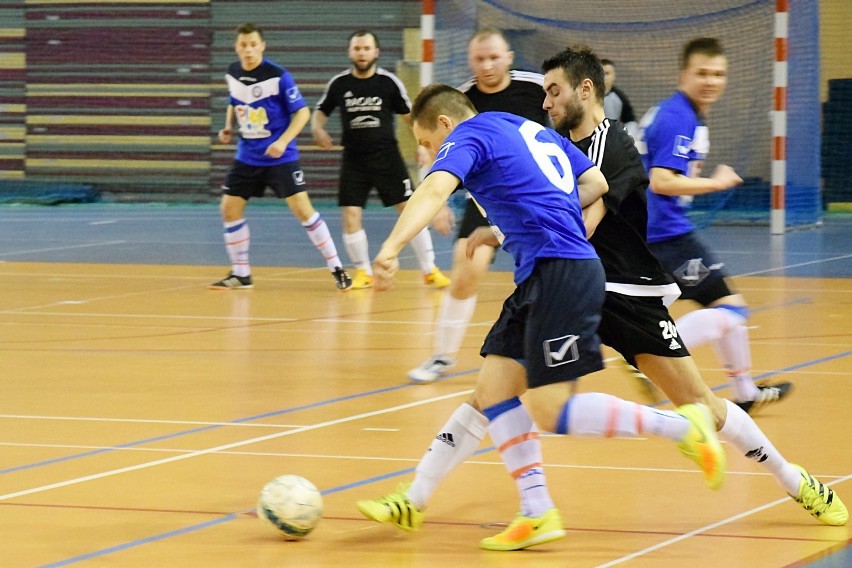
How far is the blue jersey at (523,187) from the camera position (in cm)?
449

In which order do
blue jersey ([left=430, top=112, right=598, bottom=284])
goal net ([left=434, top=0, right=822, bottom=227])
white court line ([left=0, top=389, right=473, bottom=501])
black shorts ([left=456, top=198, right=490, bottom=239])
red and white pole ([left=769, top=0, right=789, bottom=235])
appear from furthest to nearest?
goal net ([left=434, top=0, right=822, bottom=227]), red and white pole ([left=769, top=0, right=789, bottom=235]), black shorts ([left=456, top=198, right=490, bottom=239]), white court line ([left=0, top=389, right=473, bottom=501]), blue jersey ([left=430, top=112, right=598, bottom=284])

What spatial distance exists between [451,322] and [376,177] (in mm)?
4554

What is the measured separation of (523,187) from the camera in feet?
14.8

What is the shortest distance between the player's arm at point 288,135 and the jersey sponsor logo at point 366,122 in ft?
1.39

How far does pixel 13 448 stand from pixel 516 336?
250 cm

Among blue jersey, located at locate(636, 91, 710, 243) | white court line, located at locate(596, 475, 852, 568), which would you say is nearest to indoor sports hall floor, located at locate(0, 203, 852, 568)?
white court line, located at locate(596, 475, 852, 568)

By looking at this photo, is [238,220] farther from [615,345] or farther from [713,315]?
[615,345]

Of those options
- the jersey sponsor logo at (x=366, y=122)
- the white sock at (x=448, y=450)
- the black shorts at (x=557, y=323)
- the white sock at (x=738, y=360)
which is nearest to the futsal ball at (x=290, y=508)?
the white sock at (x=448, y=450)

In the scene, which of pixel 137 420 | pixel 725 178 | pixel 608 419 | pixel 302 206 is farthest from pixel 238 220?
pixel 608 419

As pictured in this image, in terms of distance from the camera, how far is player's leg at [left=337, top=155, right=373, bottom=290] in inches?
467

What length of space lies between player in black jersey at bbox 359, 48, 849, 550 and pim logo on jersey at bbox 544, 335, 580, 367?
0.39 feet

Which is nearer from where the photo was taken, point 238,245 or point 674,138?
point 674,138

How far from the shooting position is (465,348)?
8867mm

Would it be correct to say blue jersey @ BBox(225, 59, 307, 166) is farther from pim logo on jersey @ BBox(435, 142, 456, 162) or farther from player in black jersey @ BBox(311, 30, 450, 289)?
pim logo on jersey @ BBox(435, 142, 456, 162)
